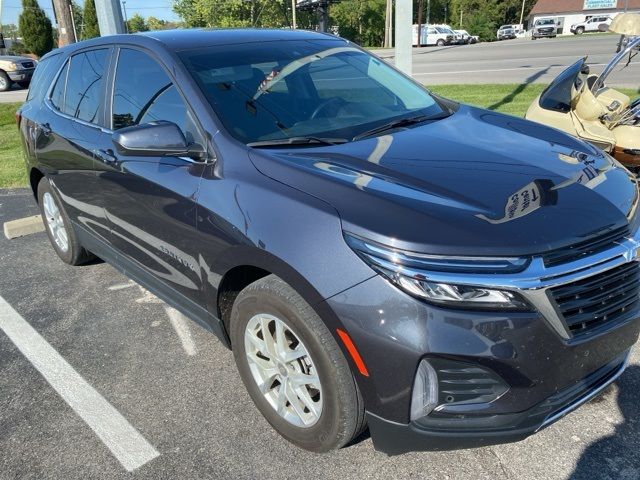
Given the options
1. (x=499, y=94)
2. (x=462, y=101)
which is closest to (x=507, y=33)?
(x=499, y=94)

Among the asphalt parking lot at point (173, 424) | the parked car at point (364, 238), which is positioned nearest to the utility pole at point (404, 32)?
the parked car at point (364, 238)

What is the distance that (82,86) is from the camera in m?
3.98

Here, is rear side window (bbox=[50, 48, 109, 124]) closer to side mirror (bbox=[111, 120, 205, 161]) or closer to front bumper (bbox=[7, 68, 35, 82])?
side mirror (bbox=[111, 120, 205, 161])

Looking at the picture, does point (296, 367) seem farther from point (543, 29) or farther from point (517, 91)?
point (543, 29)

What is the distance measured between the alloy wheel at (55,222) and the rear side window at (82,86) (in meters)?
0.86

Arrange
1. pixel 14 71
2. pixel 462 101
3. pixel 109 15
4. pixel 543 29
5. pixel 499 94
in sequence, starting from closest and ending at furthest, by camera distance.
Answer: pixel 109 15 < pixel 462 101 < pixel 499 94 < pixel 14 71 < pixel 543 29

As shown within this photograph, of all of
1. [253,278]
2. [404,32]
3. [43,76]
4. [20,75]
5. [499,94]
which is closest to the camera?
[253,278]

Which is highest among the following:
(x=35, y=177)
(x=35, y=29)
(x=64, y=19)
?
(x=35, y=29)

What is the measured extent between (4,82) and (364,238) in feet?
71.7

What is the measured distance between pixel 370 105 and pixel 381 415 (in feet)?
6.16

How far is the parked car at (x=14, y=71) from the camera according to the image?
19.3m

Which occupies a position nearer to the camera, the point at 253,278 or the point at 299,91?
the point at 253,278

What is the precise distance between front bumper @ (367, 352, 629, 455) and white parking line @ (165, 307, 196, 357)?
1.69 m

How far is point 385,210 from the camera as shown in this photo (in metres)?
2.08
